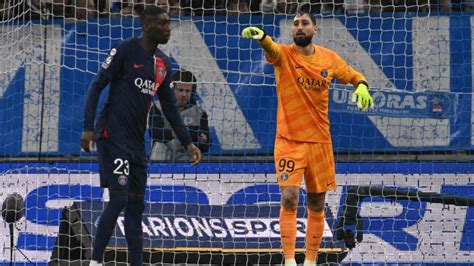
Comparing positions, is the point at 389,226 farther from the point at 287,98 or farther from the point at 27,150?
the point at 27,150

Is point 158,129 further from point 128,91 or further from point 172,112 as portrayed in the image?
point 128,91

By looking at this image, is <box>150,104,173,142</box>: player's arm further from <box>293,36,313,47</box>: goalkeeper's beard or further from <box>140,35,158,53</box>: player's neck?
<box>140,35,158,53</box>: player's neck

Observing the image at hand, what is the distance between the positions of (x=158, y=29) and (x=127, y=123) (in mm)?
775

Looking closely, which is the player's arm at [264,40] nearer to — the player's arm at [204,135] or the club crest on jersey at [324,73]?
the club crest on jersey at [324,73]

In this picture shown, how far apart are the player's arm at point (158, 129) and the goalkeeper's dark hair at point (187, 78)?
40 centimetres

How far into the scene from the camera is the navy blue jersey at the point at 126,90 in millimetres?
8844

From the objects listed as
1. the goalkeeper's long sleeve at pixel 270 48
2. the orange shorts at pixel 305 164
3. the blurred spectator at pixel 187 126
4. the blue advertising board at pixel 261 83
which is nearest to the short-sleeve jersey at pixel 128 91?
the goalkeeper's long sleeve at pixel 270 48

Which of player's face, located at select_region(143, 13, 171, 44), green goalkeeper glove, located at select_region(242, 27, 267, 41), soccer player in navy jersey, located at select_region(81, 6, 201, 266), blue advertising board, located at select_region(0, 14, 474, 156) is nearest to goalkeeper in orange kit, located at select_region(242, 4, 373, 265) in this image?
green goalkeeper glove, located at select_region(242, 27, 267, 41)

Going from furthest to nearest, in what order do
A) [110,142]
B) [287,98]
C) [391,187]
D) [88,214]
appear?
[391,187] < [88,214] < [287,98] < [110,142]

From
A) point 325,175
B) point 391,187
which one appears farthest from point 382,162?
point 325,175

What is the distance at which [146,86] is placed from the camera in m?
8.98

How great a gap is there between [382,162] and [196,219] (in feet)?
6.99

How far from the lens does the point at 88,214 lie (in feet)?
36.3

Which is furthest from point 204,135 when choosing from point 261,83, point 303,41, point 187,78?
point 303,41
